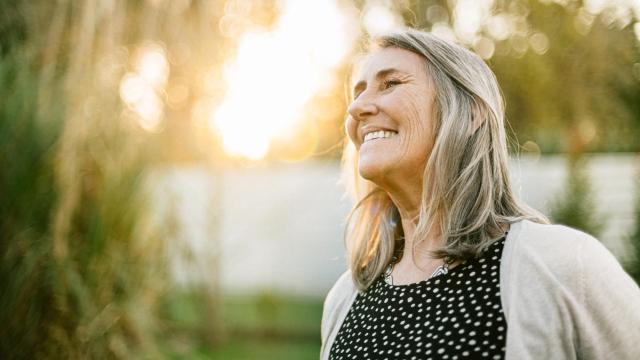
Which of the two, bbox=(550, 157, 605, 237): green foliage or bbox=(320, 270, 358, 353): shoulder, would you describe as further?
bbox=(550, 157, 605, 237): green foliage

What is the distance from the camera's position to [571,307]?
139 cm

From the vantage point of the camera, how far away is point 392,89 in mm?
1825

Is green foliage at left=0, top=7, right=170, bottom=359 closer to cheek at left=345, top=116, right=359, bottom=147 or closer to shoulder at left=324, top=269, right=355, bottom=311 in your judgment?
shoulder at left=324, top=269, right=355, bottom=311

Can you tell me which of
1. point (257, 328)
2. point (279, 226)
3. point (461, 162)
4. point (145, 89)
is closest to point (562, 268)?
point (461, 162)

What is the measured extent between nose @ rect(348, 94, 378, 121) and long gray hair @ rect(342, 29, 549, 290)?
0.18 meters

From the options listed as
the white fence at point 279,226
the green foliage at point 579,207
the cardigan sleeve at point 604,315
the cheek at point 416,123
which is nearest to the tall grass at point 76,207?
the cheek at point 416,123

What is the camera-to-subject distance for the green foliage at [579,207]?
5.67 meters

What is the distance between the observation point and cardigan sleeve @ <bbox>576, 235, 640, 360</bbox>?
1.39 m

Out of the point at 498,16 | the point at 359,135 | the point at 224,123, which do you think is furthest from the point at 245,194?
the point at 359,135

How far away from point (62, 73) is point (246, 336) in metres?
6.19

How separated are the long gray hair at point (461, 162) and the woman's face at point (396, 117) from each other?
3 cm

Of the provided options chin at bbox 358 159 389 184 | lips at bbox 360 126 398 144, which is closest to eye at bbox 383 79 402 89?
lips at bbox 360 126 398 144

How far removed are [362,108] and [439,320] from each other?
0.65 m

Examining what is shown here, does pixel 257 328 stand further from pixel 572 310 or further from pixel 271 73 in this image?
pixel 572 310
